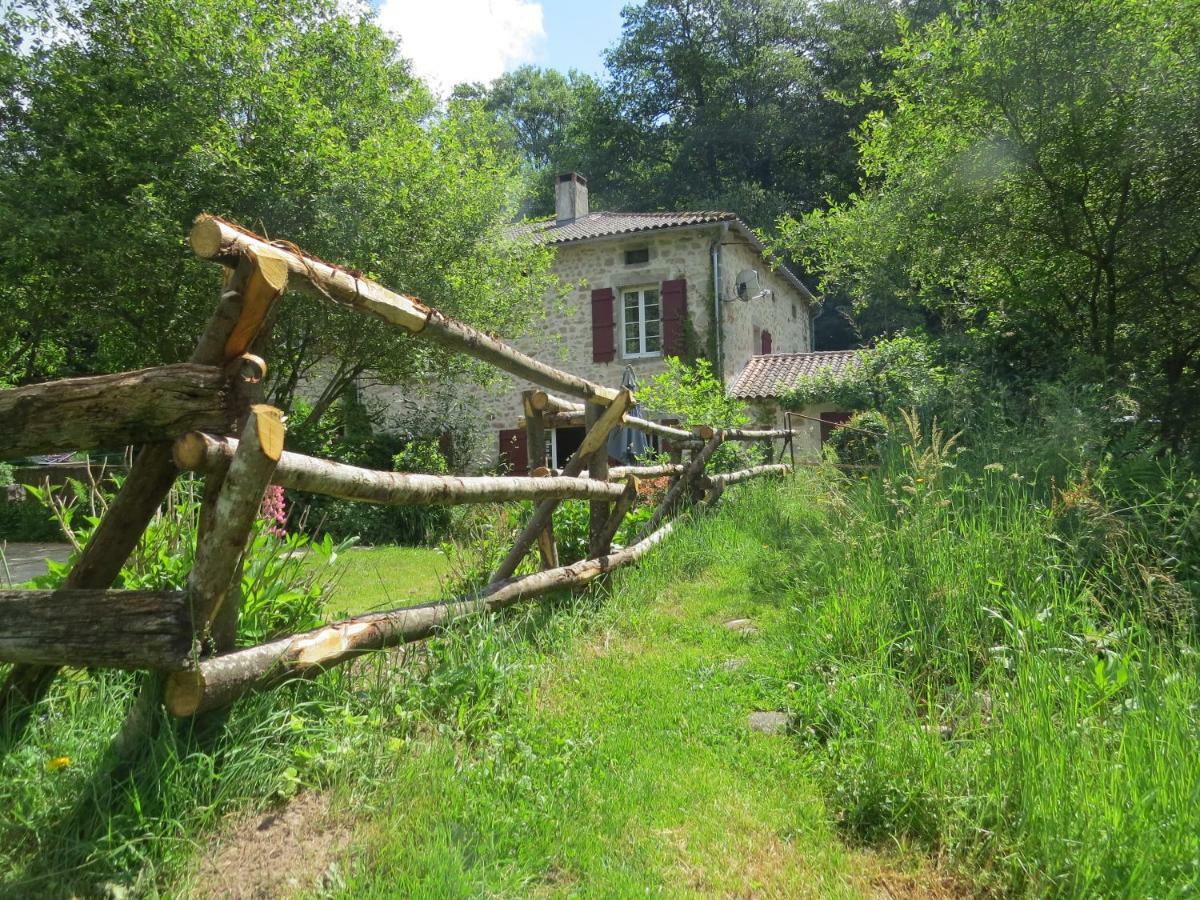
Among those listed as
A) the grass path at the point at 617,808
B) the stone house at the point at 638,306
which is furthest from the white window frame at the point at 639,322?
the grass path at the point at 617,808

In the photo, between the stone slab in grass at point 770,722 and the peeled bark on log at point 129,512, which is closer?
the peeled bark on log at point 129,512

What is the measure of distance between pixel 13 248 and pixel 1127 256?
12.0 m

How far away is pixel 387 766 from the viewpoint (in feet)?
7.32

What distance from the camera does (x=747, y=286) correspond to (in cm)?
1611

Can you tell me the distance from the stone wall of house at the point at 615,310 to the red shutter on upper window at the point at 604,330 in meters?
0.12

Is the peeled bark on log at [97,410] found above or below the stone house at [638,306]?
below

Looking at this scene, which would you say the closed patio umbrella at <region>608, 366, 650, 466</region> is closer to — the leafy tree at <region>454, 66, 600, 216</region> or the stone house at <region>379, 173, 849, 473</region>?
the stone house at <region>379, 173, 849, 473</region>

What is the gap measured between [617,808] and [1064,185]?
24.6ft

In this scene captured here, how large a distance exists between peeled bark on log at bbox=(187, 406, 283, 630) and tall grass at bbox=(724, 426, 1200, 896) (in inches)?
71.4

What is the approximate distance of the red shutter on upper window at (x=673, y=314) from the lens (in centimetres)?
1573

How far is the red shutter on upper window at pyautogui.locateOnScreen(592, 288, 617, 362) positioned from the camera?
16.3 m

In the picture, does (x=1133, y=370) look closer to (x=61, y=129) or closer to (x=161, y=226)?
(x=161, y=226)

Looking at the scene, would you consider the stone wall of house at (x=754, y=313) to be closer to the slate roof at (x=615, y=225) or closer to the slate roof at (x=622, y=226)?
the slate roof at (x=622, y=226)


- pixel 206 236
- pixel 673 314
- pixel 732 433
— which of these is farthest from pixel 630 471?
pixel 673 314
